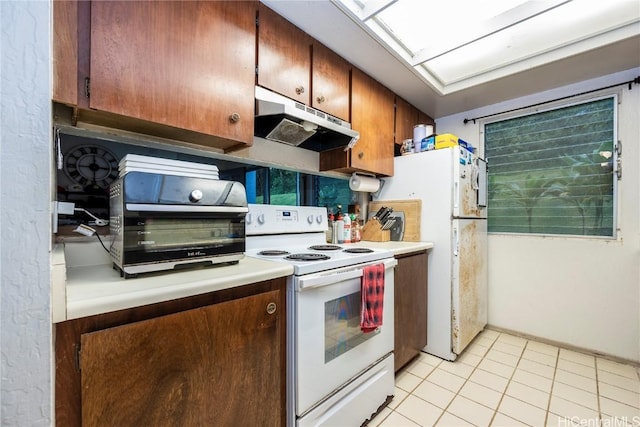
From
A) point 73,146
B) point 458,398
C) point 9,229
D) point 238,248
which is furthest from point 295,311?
point 458,398

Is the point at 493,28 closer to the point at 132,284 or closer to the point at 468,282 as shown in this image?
the point at 468,282

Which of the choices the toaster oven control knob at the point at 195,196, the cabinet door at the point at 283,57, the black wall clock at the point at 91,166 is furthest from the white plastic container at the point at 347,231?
the black wall clock at the point at 91,166

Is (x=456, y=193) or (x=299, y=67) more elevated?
(x=299, y=67)

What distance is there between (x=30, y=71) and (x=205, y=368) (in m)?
0.87

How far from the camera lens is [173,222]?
0.96 metres

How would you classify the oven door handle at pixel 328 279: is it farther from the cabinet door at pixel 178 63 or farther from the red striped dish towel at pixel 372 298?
the cabinet door at pixel 178 63

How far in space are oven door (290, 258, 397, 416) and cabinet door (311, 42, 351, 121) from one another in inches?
40.7

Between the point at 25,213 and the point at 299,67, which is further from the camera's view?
the point at 299,67

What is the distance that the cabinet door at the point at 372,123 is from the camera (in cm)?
195

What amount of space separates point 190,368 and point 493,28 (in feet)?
7.12

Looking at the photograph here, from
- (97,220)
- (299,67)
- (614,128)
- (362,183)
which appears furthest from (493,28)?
(97,220)

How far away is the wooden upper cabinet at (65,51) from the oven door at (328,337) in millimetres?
1011

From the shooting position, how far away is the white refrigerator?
2.03 m

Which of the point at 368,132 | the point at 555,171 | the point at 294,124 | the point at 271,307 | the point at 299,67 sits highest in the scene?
the point at 299,67
